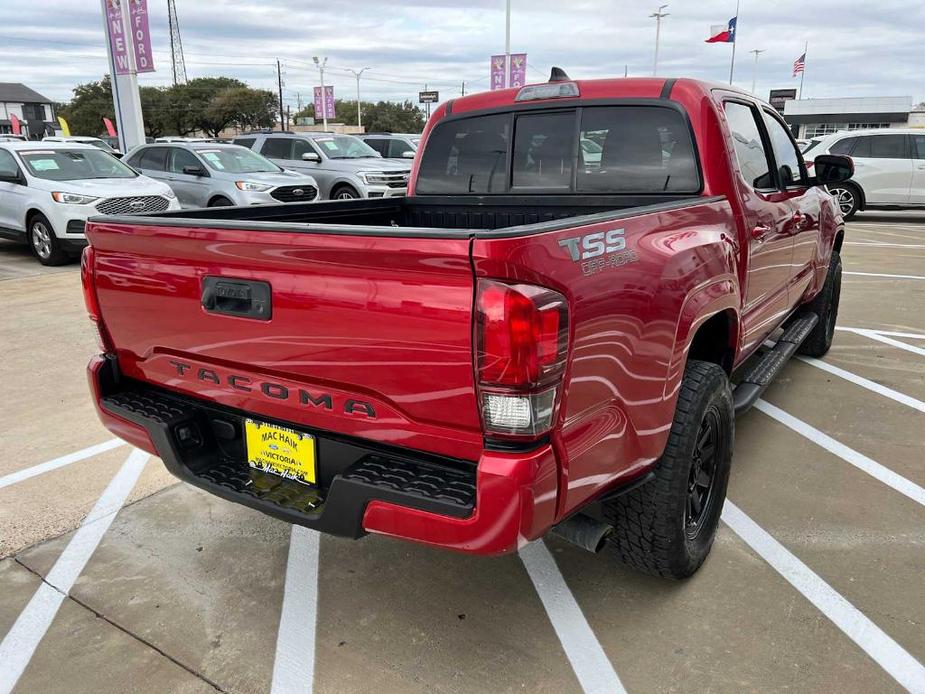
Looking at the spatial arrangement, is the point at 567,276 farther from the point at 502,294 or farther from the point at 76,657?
the point at 76,657

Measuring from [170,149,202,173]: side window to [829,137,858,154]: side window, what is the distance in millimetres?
12310

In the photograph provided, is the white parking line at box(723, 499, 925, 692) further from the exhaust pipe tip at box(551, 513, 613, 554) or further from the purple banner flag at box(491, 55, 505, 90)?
the purple banner flag at box(491, 55, 505, 90)

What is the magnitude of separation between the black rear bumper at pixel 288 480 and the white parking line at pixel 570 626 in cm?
A: 51

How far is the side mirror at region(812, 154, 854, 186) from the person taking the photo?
4.33 metres

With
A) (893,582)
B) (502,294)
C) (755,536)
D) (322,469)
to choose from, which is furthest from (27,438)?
(893,582)

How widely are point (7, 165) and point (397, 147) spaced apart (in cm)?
952

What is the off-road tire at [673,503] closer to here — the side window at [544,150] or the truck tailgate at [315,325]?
the truck tailgate at [315,325]

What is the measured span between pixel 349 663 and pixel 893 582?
211 cm

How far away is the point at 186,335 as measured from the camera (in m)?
2.39

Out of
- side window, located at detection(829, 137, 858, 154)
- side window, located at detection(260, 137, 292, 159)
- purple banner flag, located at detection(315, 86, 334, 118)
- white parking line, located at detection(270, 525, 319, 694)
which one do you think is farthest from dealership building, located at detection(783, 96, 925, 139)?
white parking line, located at detection(270, 525, 319, 694)

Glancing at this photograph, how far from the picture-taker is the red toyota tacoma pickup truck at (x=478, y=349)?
182 cm

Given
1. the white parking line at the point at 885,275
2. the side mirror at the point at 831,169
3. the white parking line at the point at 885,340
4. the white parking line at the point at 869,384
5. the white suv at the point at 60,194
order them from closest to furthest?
the side mirror at the point at 831,169
the white parking line at the point at 869,384
the white parking line at the point at 885,340
the white parking line at the point at 885,275
the white suv at the point at 60,194

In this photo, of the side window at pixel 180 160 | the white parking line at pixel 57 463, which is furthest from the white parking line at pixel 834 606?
the side window at pixel 180 160

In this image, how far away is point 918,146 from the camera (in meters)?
14.0
